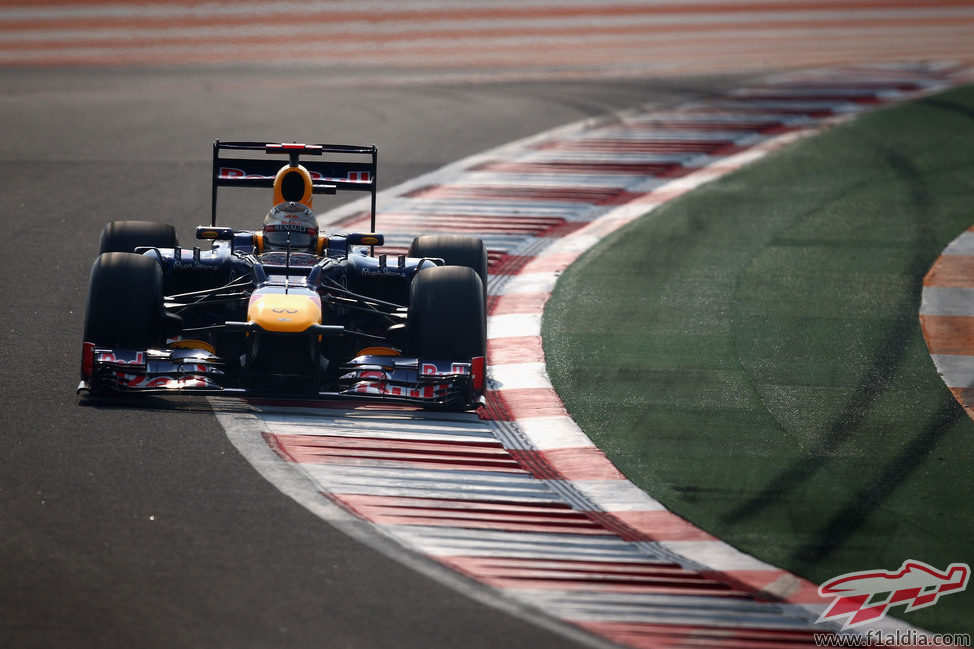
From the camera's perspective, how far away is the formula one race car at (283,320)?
902 centimetres

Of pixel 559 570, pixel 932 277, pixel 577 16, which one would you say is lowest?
pixel 559 570

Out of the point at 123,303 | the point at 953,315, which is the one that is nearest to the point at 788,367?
the point at 953,315

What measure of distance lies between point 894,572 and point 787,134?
1296 cm

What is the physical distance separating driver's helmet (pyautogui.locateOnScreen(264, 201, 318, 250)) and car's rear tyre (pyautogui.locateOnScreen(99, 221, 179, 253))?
29.8 inches

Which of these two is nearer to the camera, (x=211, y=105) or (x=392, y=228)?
(x=392, y=228)

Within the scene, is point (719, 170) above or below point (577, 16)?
below

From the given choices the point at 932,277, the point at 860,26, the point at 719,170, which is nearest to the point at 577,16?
the point at 860,26

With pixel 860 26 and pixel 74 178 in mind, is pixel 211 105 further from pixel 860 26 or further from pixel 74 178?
pixel 860 26

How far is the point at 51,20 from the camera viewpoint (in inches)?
1035

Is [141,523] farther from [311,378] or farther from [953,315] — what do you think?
[953,315]

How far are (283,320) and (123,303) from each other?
110 centimetres

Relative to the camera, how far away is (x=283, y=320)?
8.98 meters

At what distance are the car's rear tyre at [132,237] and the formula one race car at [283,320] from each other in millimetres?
11
